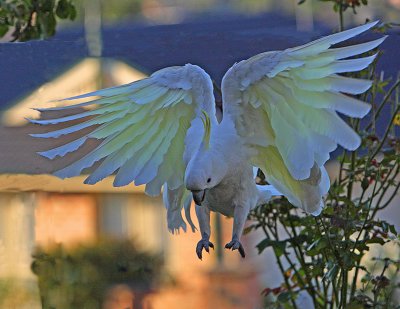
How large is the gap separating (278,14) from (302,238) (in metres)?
0.61

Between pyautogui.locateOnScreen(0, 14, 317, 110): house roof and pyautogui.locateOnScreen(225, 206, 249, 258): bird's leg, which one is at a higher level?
pyautogui.locateOnScreen(0, 14, 317, 110): house roof

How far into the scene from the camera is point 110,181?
2.17 m

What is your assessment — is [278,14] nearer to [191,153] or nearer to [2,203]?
[2,203]

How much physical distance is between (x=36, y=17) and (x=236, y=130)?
1125 mm

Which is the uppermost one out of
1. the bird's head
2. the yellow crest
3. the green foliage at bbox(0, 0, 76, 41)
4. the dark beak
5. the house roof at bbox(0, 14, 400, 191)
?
the green foliage at bbox(0, 0, 76, 41)

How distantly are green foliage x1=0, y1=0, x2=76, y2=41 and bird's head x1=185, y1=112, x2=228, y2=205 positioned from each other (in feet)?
3.29

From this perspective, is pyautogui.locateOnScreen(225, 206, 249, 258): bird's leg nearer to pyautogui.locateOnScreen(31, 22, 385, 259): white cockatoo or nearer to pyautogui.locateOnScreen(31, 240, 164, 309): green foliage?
pyautogui.locateOnScreen(31, 22, 385, 259): white cockatoo

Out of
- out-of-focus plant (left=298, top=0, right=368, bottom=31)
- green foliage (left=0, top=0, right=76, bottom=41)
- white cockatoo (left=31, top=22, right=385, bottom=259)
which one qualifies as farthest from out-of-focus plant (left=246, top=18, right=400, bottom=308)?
green foliage (left=0, top=0, right=76, bottom=41)

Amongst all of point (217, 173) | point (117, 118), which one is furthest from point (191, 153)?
point (117, 118)

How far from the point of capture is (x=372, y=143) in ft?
6.17

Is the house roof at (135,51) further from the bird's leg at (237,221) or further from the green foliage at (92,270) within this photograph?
the bird's leg at (237,221)

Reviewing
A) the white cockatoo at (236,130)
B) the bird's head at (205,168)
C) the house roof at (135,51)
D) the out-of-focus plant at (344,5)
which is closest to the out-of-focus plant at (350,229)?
the out-of-focus plant at (344,5)

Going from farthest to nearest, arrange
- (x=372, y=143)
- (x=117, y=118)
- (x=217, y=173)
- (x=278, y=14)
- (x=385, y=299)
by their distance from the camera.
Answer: (x=278, y=14) → (x=385, y=299) → (x=372, y=143) → (x=117, y=118) → (x=217, y=173)

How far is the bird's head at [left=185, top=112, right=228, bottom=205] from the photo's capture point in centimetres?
109
